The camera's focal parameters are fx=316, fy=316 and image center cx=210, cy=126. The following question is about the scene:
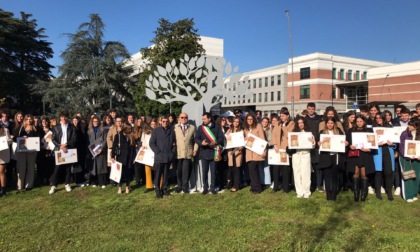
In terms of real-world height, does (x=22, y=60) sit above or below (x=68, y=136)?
above

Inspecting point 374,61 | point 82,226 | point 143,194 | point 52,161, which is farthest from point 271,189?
point 374,61

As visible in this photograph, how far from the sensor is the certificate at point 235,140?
7.33m

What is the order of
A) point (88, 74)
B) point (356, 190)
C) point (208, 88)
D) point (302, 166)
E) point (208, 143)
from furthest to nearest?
1. point (88, 74)
2. point (208, 88)
3. point (208, 143)
4. point (302, 166)
5. point (356, 190)

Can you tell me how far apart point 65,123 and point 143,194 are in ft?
8.67

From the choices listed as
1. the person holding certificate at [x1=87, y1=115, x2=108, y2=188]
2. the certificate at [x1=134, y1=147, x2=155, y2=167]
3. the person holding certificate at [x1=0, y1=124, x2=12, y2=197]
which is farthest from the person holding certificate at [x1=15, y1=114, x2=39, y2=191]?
the certificate at [x1=134, y1=147, x2=155, y2=167]

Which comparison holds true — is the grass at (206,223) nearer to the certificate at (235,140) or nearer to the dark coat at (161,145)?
the dark coat at (161,145)

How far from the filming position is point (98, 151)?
8.13m

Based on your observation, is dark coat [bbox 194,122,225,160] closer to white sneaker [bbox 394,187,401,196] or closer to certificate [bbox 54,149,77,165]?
certificate [bbox 54,149,77,165]

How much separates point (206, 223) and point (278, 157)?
8.74 feet

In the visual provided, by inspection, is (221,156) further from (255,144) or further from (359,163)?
(359,163)

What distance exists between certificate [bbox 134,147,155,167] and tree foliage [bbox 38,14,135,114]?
110 ft

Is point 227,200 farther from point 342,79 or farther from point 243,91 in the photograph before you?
point 342,79

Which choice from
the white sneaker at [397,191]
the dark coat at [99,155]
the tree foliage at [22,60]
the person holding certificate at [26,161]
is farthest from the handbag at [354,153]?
the tree foliage at [22,60]

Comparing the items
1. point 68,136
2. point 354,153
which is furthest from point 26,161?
point 354,153
